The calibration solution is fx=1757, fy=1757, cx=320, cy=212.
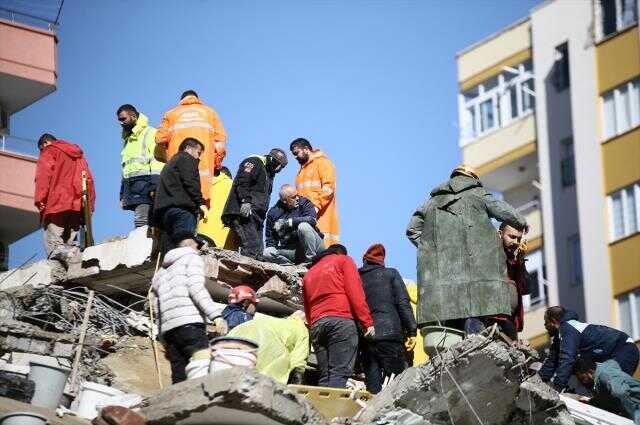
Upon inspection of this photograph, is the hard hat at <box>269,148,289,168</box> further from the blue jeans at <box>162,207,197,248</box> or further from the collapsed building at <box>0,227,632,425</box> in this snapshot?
the blue jeans at <box>162,207,197,248</box>

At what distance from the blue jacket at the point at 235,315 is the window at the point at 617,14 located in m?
28.5

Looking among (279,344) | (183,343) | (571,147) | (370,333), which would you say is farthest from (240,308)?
(571,147)

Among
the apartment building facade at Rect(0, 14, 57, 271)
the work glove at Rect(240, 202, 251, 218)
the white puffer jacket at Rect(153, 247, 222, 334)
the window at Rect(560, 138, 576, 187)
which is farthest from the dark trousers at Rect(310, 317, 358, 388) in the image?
the window at Rect(560, 138, 576, 187)

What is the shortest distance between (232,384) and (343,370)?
3181 millimetres

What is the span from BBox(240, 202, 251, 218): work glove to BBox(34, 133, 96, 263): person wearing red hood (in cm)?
220

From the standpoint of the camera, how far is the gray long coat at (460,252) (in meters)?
15.8

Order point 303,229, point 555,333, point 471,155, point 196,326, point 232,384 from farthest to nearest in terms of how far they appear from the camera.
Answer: point 471,155 → point 303,229 → point 555,333 → point 196,326 → point 232,384

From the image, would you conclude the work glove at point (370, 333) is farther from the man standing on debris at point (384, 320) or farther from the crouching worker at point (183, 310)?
the crouching worker at point (183, 310)

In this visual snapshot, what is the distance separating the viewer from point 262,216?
2112 cm

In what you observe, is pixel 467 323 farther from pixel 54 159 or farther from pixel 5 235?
pixel 5 235

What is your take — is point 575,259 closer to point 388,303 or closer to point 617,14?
point 617,14

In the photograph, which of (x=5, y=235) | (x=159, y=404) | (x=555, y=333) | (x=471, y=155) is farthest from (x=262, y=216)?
(x=471, y=155)

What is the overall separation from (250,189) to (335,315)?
4.78 metres

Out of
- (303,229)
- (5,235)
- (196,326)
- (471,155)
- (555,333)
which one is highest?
(471,155)
